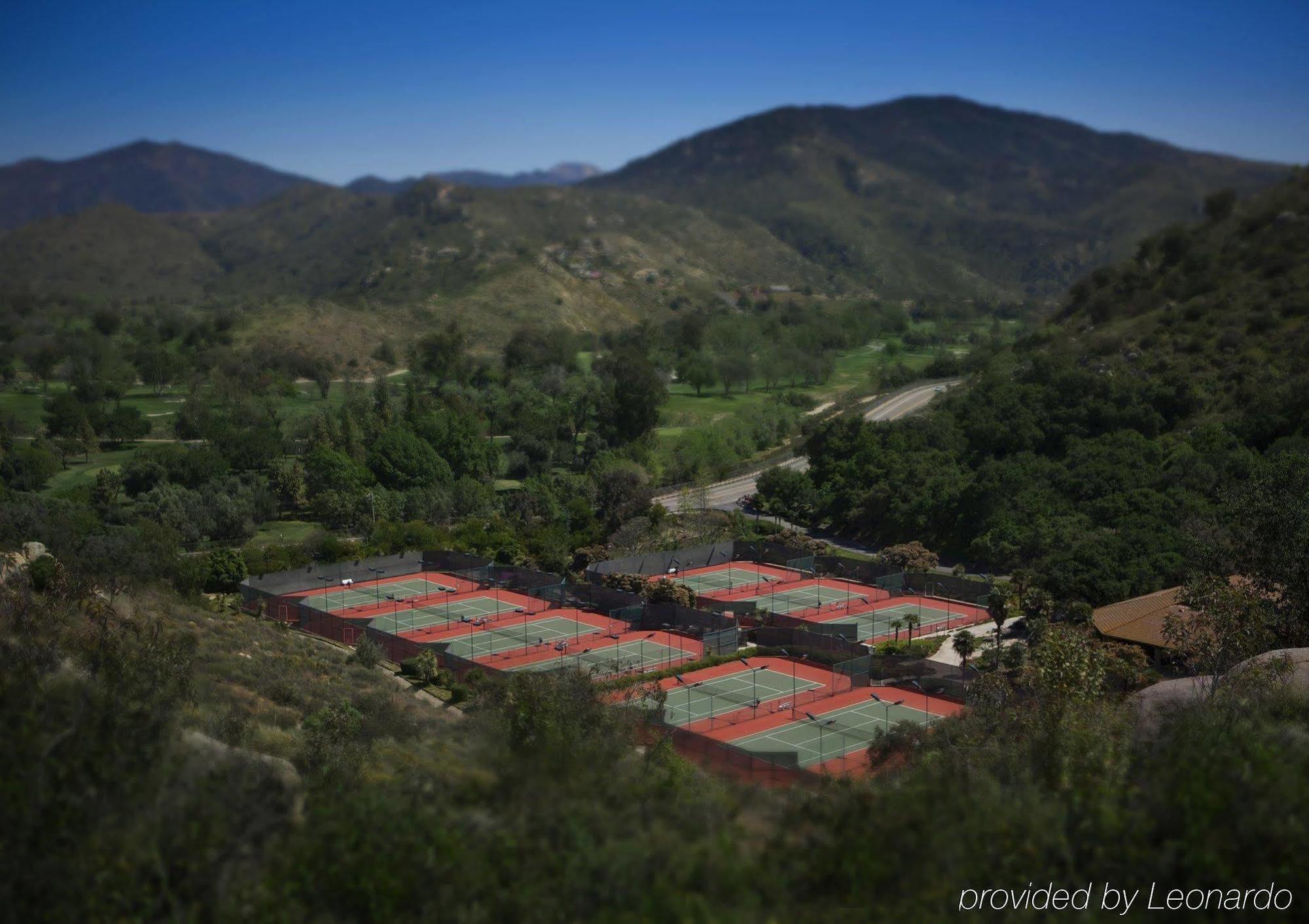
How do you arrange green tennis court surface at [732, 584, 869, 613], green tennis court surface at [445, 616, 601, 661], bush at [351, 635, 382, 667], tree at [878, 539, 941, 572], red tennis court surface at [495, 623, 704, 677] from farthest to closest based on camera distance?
tree at [878, 539, 941, 572], green tennis court surface at [732, 584, 869, 613], green tennis court surface at [445, 616, 601, 661], bush at [351, 635, 382, 667], red tennis court surface at [495, 623, 704, 677]

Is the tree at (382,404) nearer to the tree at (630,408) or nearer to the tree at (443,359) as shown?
the tree at (443,359)

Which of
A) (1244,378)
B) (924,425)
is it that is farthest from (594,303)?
(1244,378)

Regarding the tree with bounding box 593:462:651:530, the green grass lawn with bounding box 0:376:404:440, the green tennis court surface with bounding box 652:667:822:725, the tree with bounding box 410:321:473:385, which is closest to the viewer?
the green tennis court surface with bounding box 652:667:822:725

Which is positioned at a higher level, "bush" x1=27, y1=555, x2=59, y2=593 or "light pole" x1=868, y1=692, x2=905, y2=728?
"bush" x1=27, y1=555, x2=59, y2=593

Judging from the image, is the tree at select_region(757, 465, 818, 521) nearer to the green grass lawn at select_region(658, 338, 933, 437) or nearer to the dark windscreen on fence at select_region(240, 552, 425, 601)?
the dark windscreen on fence at select_region(240, 552, 425, 601)

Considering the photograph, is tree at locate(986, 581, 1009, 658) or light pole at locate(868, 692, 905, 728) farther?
tree at locate(986, 581, 1009, 658)

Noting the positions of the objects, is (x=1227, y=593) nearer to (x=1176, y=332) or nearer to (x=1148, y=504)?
(x=1148, y=504)

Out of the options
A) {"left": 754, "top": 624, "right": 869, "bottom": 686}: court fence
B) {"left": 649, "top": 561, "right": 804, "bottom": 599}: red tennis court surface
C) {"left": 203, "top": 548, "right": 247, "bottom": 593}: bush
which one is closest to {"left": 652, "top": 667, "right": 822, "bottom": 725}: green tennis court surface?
{"left": 754, "top": 624, "right": 869, "bottom": 686}: court fence
